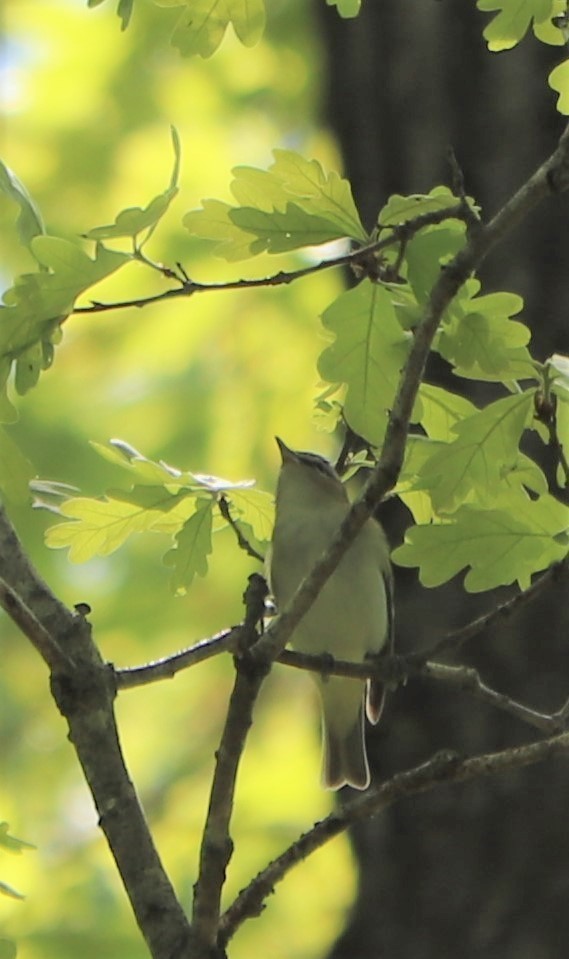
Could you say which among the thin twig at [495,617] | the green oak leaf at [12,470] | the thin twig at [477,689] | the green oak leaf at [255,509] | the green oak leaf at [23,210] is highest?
the green oak leaf at [23,210]

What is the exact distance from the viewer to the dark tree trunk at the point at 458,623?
2.88 m

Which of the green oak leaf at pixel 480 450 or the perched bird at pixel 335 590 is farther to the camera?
the perched bird at pixel 335 590

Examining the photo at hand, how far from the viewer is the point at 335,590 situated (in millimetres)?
3109

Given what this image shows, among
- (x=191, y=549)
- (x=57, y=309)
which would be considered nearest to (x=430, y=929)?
(x=191, y=549)

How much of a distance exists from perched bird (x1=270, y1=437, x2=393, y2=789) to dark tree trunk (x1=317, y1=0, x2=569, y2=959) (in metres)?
0.08

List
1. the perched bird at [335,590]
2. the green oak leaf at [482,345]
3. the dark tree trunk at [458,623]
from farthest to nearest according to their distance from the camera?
the perched bird at [335,590] < the dark tree trunk at [458,623] < the green oak leaf at [482,345]

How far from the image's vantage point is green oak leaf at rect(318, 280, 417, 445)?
160cm

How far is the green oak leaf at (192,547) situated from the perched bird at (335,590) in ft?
3.65

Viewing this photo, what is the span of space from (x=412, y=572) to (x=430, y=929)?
787mm

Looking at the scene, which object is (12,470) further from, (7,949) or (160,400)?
(160,400)

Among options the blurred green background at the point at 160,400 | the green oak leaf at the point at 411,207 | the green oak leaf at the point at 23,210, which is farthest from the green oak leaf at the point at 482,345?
the blurred green background at the point at 160,400

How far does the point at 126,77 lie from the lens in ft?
16.5

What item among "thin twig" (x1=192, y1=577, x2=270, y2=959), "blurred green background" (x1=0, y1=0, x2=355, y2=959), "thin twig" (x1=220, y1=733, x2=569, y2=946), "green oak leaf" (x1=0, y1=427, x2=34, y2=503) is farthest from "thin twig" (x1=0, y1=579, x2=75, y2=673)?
"blurred green background" (x1=0, y1=0, x2=355, y2=959)

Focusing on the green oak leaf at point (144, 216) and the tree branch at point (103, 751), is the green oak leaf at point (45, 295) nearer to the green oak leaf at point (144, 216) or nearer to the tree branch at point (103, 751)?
the green oak leaf at point (144, 216)
